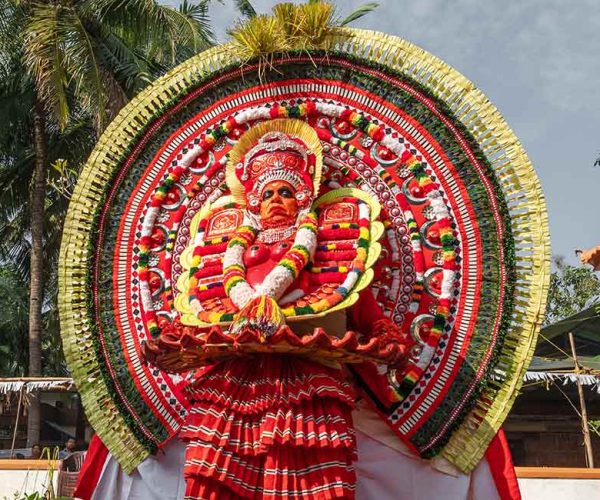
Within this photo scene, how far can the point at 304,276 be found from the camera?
11.5ft

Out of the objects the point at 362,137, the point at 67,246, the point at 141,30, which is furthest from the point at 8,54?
the point at 362,137

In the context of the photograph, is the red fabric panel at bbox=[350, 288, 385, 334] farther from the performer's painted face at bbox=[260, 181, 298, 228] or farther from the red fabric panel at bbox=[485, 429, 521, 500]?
the red fabric panel at bbox=[485, 429, 521, 500]

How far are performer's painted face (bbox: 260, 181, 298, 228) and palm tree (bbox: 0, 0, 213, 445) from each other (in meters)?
6.13

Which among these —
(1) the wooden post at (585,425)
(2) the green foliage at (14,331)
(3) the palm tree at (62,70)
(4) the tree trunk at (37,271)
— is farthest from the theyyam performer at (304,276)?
(2) the green foliage at (14,331)

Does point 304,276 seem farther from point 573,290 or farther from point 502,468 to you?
point 573,290

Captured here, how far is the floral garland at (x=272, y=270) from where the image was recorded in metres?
3.36

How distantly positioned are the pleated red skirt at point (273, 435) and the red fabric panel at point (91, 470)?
1117 millimetres

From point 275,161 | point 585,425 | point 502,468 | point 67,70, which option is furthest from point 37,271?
point 502,468

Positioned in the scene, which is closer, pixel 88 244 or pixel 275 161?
pixel 275 161

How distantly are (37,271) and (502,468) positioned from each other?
962cm

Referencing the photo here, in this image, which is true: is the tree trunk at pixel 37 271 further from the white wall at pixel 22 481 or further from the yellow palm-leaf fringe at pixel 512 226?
the yellow palm-leaf fringe at pixel 512 226

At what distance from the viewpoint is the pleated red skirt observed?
3086 mm

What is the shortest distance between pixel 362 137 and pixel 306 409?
5.15ft

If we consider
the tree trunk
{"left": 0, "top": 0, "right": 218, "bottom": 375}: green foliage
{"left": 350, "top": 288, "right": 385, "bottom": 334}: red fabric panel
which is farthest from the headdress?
the tree trunk
